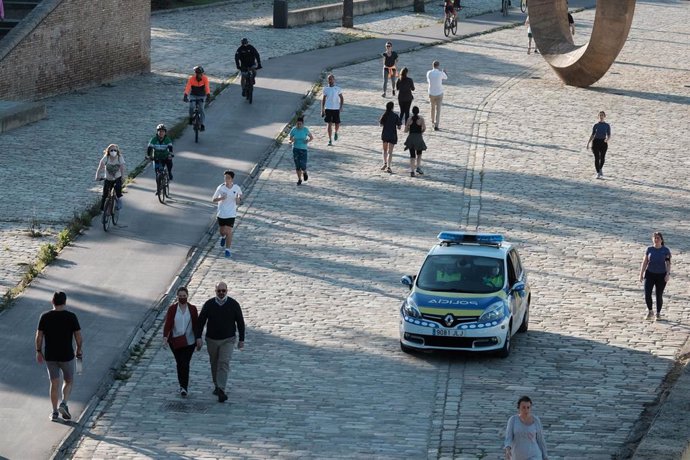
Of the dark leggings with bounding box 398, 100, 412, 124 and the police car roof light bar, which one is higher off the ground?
the police car roof light bar

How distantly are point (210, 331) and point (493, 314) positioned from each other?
3.85 meters

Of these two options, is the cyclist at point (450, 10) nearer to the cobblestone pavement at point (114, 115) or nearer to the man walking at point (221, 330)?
the cobblestone pavement at point (114, 115)

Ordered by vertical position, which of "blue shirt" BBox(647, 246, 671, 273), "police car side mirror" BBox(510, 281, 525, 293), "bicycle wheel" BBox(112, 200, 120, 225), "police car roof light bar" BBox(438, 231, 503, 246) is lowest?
"bicycle wheel" BBox(112, 200, 120, 225)

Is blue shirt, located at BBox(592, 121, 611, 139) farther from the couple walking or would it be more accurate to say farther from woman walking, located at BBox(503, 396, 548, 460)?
woman walking, located at BBox(503, 396, 548, 460)

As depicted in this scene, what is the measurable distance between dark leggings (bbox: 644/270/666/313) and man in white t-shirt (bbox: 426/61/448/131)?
14063 millimetres

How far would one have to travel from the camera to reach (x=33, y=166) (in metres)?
30.2

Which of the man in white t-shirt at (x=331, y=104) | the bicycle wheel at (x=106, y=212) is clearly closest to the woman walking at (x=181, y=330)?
the bicycle wheel at (x=106, y=212)

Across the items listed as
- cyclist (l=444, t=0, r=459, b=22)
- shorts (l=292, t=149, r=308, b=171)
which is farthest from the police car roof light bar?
cyclist (l=444, t=0, r=459, b=22)

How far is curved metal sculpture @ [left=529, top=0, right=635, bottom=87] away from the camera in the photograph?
39625mm

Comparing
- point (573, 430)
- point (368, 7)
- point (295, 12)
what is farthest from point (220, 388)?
point (368, 7)

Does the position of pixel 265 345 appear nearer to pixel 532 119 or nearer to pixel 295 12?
pixel 532 119

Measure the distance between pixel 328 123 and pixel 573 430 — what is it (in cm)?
1725

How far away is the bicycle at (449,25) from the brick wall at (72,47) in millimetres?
13712

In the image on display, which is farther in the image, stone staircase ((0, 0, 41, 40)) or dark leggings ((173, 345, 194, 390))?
stone staircase ((0, 0, 41, 40))
